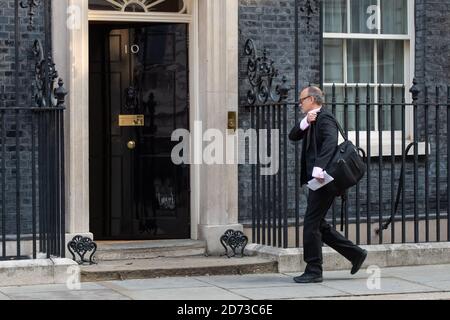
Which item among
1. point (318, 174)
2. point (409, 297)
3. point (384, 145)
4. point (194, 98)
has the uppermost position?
point (194, 98)

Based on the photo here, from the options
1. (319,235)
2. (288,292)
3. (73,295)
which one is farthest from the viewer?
(319,235)

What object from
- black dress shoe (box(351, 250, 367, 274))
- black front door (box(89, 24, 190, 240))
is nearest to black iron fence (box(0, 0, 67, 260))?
black front door (box(89, 24, 190, 240))

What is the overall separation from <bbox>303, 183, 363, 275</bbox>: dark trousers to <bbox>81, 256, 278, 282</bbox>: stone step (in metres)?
0.80

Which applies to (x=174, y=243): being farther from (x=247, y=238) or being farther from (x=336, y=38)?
(x=336, y=38)

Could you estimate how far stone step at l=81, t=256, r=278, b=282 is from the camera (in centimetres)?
950

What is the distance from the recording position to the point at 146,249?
410 inches

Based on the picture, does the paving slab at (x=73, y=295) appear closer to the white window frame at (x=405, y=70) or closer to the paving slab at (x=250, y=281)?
the paving slab at (x=250, y=281)

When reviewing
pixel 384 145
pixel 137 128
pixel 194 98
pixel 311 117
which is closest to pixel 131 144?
pixel 137 128

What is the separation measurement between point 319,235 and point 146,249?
2.11 metres

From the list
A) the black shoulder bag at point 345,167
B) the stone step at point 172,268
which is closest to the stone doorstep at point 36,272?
the stone step at point 172,268

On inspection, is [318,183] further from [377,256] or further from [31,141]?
[31,141]

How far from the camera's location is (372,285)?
9227 millimetres
